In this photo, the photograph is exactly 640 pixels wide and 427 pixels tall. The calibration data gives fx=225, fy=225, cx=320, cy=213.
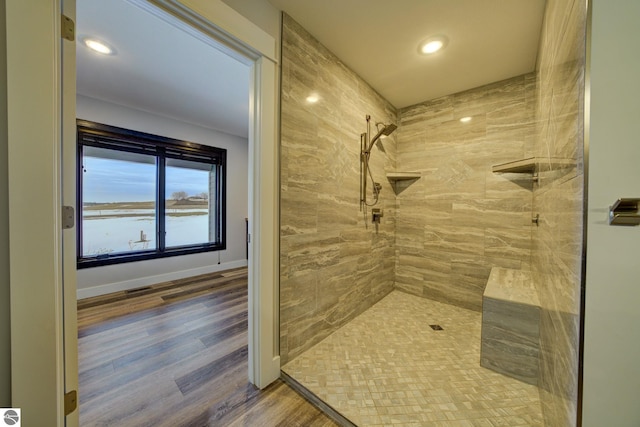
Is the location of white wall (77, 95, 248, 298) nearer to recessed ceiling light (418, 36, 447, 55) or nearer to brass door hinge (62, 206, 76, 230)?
brass door hinge (62, 206, 76, 230)

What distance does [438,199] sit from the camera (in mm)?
2678

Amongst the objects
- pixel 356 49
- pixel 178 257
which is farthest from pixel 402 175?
pixel 178 257

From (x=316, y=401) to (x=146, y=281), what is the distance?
324 centimetres

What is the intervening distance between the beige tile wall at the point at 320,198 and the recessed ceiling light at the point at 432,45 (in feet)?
2.05

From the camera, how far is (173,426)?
1.20 metres

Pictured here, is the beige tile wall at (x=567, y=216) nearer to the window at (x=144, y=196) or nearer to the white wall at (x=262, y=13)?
the white wall at (x=262, y=13)

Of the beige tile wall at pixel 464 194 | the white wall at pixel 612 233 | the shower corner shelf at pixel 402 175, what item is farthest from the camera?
the shower corner shelf at pixel 402 175

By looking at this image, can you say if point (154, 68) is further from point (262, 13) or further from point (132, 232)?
point (132, 232)

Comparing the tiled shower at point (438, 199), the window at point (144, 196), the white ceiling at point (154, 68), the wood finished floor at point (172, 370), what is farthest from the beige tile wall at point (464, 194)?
the window at point (144, 196)

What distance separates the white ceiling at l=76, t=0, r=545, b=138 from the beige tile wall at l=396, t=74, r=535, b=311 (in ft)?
0.82

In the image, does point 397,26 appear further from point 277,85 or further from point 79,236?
point 79,236

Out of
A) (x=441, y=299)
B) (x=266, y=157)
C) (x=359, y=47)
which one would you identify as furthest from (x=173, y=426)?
(x=359, y=47)

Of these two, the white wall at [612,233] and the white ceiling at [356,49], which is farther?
the white ceiling at [356,49]

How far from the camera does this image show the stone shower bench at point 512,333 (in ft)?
4.75
